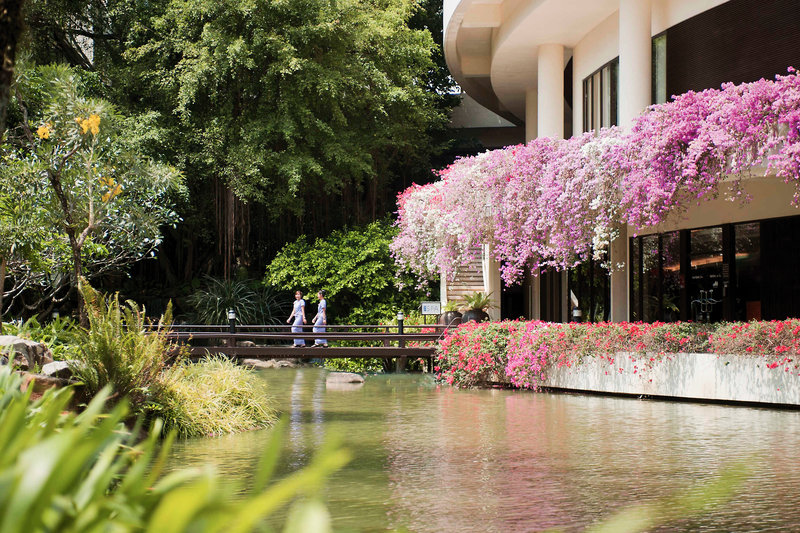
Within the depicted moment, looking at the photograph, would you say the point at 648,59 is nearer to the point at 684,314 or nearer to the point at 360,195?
the point at 684,314

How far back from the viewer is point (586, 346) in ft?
57.9

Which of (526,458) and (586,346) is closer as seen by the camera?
(526,458)

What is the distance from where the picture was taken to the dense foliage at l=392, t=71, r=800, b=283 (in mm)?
15617

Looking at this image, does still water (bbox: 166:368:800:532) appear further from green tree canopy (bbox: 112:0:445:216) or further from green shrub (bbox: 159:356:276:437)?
green tree canopy (bbox: 112:0:445:216)

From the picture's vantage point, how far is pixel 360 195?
35.1 m

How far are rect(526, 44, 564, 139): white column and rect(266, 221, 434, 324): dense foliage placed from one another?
7.99 m

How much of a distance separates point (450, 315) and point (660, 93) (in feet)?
28.4

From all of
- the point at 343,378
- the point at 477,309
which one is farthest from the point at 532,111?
the point at 343,378

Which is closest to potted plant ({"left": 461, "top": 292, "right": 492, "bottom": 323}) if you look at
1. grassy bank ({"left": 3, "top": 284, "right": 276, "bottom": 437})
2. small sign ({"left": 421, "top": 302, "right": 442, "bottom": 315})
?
small sign ({"left": 421, "top": 302, "right": 442, "bottom": 315})

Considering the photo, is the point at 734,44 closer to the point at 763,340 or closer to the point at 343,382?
the point at 763,340

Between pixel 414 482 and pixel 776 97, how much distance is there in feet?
33.5

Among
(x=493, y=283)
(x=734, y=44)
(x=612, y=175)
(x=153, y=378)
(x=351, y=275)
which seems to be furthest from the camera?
(x=351, y=275)

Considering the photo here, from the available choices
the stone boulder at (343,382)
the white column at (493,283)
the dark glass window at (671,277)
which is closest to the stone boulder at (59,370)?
the stone boulder at (343,382)

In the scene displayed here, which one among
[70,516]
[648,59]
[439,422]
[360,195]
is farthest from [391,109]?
[70,516]
